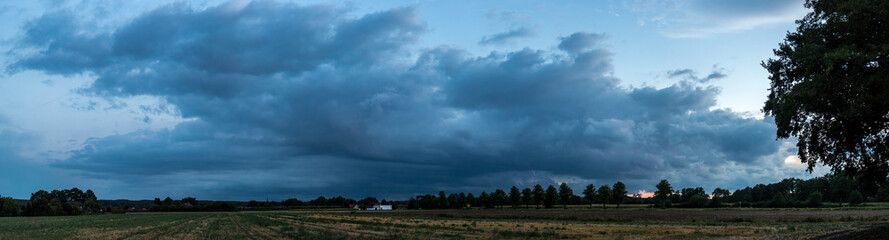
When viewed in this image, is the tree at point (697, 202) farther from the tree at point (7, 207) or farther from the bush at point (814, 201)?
the tree at point (7, 207)

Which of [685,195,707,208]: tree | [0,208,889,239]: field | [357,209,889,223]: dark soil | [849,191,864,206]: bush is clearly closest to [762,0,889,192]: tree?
[0,208,889,239]: field

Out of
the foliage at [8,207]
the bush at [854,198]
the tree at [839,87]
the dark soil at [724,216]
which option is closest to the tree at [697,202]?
the bush at [854,198]

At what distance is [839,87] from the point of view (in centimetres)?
1998

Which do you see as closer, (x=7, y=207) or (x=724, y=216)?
(x=724, y=216)

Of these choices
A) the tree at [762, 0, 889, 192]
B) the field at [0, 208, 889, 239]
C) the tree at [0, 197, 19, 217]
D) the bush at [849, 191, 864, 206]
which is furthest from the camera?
the bush at [849, 191, 864, 206]

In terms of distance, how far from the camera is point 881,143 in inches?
984

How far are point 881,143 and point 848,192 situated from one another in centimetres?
19806

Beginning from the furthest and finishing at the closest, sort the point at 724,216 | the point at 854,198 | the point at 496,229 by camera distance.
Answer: the point at 854,198, the point at 724,216, the point at 496,229

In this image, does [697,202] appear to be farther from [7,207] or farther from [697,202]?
[7,207]

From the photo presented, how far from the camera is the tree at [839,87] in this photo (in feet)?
63.0

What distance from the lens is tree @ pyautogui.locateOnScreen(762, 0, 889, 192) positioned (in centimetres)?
1919

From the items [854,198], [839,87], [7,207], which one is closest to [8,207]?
[7,207]

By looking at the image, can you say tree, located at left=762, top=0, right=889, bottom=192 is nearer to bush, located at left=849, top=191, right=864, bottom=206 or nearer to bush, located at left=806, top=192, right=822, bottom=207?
bush, located at left=806, top=192, right=822, bottom=207

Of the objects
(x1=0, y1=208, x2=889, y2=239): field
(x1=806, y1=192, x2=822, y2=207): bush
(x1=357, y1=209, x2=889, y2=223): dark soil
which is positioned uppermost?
(x1=806, y1=192, x2=822, y2=207): bush
